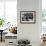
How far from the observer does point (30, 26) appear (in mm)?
5188

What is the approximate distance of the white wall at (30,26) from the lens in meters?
5.14

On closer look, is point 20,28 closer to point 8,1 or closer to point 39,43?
point 39,43

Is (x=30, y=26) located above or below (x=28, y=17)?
below

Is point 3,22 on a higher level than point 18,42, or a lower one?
higher

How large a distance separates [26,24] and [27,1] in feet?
2.81

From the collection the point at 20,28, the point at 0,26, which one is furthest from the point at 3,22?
the point at 20,28

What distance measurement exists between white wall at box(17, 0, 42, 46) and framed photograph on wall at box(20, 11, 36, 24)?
0.37ft

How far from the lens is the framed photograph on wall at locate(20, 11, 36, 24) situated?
5.18 meters

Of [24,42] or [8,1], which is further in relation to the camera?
[8,1]

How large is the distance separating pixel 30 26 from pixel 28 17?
0.35 meters

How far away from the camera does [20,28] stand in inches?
206

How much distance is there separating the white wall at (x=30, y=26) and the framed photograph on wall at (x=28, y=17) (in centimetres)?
11

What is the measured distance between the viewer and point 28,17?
520cm

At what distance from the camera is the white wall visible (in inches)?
203
